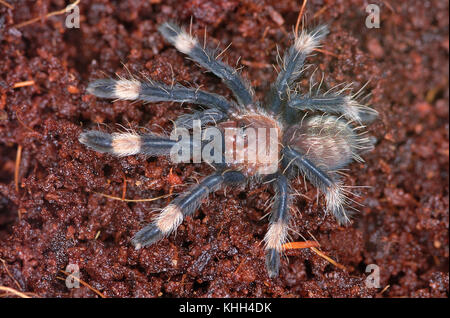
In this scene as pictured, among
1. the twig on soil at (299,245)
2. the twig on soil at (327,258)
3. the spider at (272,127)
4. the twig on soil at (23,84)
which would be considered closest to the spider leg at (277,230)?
the spider at (272,127)

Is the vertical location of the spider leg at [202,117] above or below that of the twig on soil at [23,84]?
below

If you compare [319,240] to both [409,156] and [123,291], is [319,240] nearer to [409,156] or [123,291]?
[409,156]

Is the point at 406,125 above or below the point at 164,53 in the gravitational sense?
below

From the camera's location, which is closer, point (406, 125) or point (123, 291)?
point (123, 291)

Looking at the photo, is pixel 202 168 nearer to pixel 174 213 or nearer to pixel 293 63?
pixel 174 213

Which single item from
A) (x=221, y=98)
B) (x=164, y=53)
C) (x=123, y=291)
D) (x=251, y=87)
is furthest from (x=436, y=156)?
(x=123, y=291)

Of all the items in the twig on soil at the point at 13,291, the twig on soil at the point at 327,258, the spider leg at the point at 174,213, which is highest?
the spider leg at the point at 174,213

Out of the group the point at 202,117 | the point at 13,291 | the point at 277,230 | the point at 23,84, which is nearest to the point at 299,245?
the point at 277,230

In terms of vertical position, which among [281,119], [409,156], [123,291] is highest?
[281,119]

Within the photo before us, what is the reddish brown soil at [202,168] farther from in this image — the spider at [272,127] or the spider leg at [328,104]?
the spider leg at [328,104]
